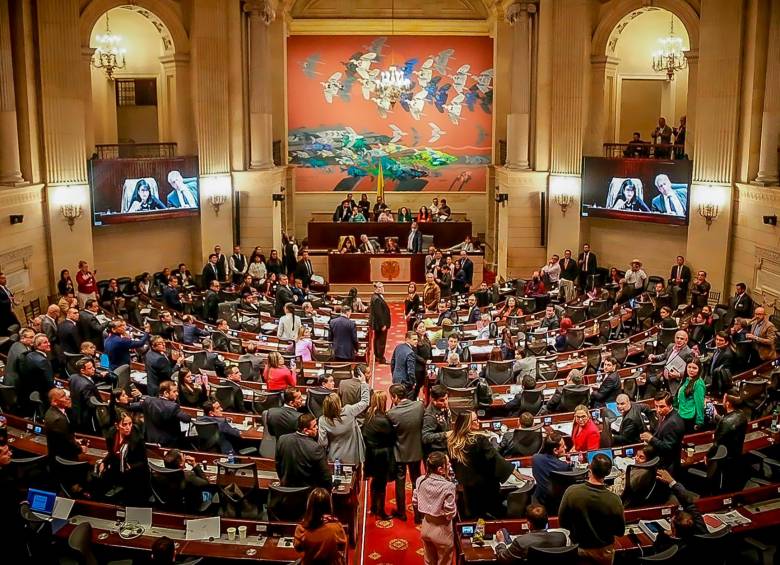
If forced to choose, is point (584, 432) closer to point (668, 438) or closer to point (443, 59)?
point (668, 438)

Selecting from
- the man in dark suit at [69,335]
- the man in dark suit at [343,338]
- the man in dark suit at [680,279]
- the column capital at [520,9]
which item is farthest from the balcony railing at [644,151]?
the man in dark suit at [69,335]

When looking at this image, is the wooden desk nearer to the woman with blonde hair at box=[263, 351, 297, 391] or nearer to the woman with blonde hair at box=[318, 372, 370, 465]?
the woman with blonde hair at box=[263, 351, 297, 391]

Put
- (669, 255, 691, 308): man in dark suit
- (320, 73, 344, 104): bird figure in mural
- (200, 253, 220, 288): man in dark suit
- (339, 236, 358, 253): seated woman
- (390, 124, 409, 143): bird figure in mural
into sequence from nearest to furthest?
(669, 255, 691, 308): man in dark suit → (200, 253, 220, 288): man in dark suit → (339, 236, 358, 253): seated woman → (320, 73, 344, 104): bird figure in mural → (390, 124, 409, 143): bird figure in mural

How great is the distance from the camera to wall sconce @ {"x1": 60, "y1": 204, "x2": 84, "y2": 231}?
17.6 m

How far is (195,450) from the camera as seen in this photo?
30.1ft

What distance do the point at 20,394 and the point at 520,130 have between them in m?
15.6

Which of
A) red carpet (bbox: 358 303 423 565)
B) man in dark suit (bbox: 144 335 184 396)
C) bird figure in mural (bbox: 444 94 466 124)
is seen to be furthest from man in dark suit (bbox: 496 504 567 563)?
bird figure in mural (bbox: 444 94 466 124)

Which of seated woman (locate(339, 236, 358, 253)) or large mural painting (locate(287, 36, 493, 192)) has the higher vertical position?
large mural painting (locate(287, 36, 493, 192))

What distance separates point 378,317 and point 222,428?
250 inches

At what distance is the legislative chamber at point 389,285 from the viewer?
764 centimetres

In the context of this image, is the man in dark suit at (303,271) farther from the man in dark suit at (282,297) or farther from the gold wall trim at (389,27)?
the gold wall trim at (389,27)

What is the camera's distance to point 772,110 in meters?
16.5

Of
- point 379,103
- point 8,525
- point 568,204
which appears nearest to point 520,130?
point 568,204

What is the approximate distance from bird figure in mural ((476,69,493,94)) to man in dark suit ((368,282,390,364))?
15.7m
